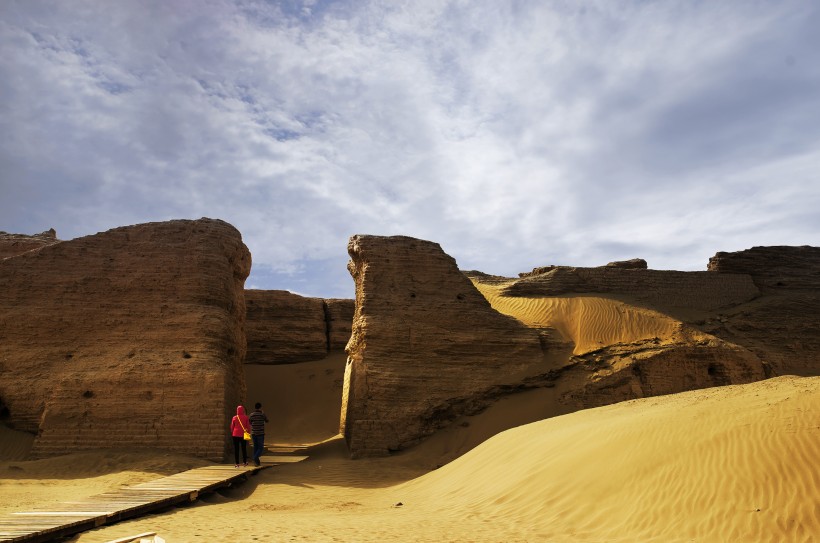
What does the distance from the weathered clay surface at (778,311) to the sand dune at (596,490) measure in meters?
11.0

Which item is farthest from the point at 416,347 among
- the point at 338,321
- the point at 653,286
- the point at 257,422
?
the point at 338,321

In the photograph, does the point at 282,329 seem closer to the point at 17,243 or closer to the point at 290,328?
the point at 290,328

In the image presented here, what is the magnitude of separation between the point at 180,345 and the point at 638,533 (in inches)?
437

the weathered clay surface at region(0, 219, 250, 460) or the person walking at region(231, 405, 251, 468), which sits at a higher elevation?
the weathered clay surface at region(0, 219, 250, 460)

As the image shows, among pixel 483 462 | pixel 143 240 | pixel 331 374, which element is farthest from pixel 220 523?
pixel 331 374

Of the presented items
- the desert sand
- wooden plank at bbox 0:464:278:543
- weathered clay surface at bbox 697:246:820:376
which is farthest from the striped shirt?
weathered clay surface at bbox 697:246:820:376

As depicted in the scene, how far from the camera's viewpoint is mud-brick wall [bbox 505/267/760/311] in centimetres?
2192

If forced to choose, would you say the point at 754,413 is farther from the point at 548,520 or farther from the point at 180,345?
the point at 180,345

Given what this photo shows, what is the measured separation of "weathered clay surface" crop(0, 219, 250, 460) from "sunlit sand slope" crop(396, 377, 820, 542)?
19.2ft

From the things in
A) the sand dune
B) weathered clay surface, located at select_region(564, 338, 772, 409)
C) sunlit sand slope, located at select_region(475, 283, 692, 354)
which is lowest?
the sand dune

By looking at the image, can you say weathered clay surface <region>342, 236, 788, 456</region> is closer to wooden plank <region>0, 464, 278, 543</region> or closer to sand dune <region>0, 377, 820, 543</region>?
sand dune <region>0, 377, 820, 543</region>

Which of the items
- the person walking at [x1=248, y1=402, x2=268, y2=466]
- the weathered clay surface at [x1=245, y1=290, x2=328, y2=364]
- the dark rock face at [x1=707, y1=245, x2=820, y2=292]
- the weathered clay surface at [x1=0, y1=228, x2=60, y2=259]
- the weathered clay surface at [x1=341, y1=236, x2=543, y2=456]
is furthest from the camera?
the weathered clay surface at [x1=245, y1=290, x2=328, y2=364]

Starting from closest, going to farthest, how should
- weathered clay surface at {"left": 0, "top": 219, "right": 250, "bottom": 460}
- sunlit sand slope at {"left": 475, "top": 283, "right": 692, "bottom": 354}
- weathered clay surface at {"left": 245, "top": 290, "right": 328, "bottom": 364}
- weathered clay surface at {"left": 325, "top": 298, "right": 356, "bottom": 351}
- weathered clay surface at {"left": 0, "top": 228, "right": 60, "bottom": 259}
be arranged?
weathered clay surface at {"left": 0, "top": 219, "right": 250, "bottom": 460} < sunlit sand slope at {"left": 475, "top": 283, "right": 692, "bottom": 354} < weathered clay surface at {"left": 0, "top": 228, "right": 60, "bottom": 259} < weathered clay surface at {"left": 245, "top": 290, "right": 328, "bottom": 364} < weathered clay surface at {"left": 325, "top": 298, "right": 356, "bottom": 351}

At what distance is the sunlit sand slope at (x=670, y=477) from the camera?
6609mm
